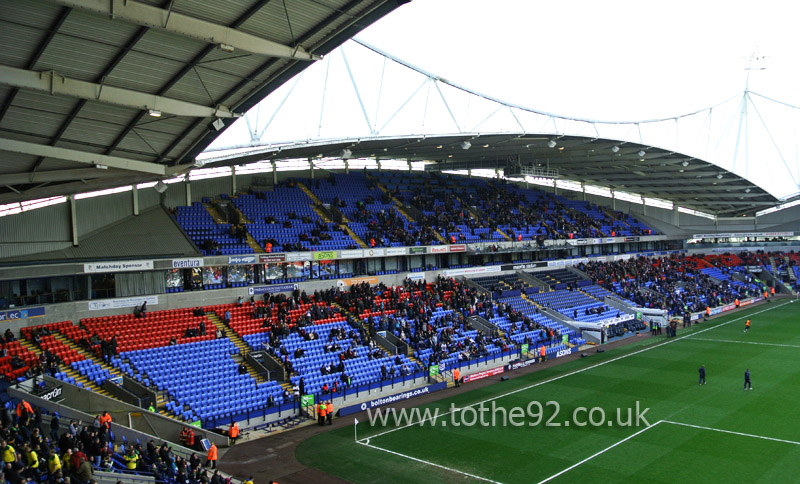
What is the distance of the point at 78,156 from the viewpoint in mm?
19625

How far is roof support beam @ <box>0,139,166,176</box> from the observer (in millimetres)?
17453

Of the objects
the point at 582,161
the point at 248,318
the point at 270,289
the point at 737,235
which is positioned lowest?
the point at 248,318

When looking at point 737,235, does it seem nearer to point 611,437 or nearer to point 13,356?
point 611,437

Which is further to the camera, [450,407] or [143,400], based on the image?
[450,407]

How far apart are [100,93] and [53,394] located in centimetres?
1060

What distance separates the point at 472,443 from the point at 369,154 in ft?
96.6

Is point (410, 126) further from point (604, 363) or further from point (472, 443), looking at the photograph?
point (472, 443)

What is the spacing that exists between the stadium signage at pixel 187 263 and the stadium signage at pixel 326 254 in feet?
23.8

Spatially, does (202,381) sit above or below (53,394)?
below

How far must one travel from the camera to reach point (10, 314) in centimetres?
2466

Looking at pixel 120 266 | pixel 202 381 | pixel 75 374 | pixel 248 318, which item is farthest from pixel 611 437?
pixel 120 266

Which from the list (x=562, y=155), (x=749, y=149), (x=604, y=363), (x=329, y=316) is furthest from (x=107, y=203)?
(x=749, y=149)

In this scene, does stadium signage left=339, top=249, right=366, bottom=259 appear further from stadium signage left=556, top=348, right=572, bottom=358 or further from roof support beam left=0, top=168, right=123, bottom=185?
roof support beam left=0, top=168, right=123, bottom=185

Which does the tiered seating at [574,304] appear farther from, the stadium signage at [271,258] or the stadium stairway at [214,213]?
the stadium stairway at [214,213]
